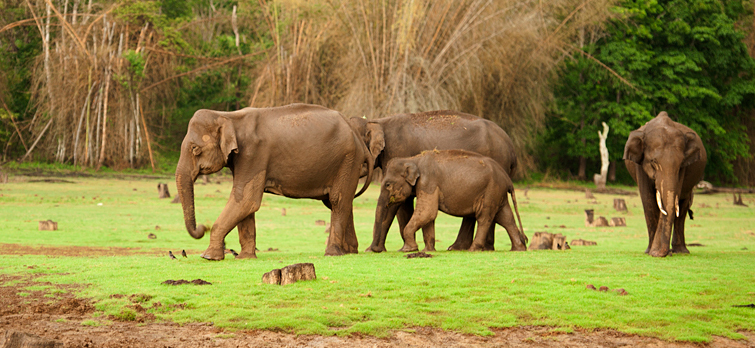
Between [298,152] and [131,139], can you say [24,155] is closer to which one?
[131,139]

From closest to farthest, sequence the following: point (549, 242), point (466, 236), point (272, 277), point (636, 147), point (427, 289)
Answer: point (427, 289) < point (272, 277) < point (636, 147) < point (466, 236) < point (549, 242)

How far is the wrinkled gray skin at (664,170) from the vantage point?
32.1 feet

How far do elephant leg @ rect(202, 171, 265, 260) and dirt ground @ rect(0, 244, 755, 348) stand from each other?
301 cm

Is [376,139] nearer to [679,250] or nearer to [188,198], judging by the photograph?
[188,198]

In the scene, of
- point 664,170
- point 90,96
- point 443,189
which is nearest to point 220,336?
point 443,189

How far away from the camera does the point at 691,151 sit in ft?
33.0

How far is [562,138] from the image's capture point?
121ft

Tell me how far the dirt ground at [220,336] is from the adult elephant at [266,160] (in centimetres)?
318

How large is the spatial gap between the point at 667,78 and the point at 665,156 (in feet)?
87.8

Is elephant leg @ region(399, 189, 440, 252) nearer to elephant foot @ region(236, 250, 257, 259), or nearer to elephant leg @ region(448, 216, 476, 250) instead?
elephant leg @ region(448, 216, 476, 250)

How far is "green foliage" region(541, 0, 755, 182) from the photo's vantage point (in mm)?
33594

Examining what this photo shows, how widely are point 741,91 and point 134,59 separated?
2548cm

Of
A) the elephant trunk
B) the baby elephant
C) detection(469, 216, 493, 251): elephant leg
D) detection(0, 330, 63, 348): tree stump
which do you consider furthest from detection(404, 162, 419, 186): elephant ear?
detection(0, 330, 63, 348): tree stump

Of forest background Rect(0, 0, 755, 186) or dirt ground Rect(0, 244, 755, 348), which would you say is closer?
dirt ground Rect(0, 244, 755, 348)
